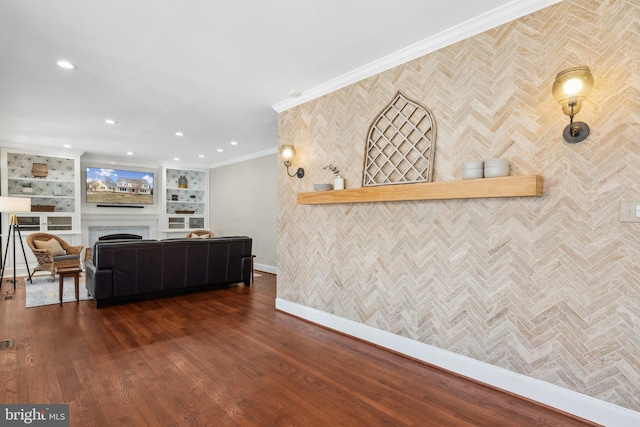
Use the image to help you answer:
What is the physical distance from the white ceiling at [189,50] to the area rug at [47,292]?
2.71 meters

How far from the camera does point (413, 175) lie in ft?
9.35

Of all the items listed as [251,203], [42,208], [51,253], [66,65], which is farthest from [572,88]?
[42,208]

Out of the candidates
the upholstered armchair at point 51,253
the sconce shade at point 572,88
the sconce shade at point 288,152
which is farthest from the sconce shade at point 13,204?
the sconce shade at point 572,88

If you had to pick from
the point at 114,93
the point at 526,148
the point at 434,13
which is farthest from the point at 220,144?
the point at 526,148

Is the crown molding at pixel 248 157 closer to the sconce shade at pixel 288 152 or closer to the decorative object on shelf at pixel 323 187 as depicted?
the sconce shade at pixel 288 152

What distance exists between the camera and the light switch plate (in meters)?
1.85

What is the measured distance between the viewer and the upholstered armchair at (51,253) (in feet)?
18.3

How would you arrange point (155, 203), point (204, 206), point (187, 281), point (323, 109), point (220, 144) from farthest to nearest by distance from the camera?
point (204, 206)
point (155, 203)
point (220, 144)
point (187, 281)
point (323, 109)

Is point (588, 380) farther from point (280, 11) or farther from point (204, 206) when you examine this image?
point (204, 206)

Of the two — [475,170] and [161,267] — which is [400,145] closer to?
[475,170]

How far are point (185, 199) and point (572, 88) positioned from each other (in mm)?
9223

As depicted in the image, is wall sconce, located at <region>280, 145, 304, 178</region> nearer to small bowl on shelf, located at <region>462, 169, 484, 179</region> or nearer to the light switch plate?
small bowl on shelf, located at <region>462, 169, 484, 179</region>

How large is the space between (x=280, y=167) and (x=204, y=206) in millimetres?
5947

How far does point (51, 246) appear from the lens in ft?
19.5
